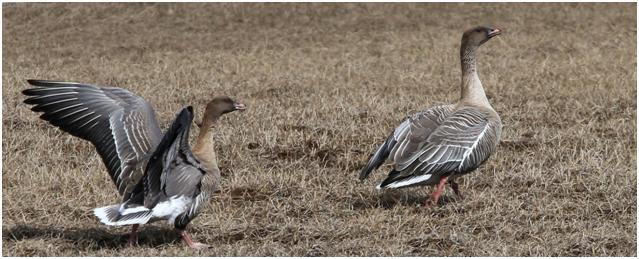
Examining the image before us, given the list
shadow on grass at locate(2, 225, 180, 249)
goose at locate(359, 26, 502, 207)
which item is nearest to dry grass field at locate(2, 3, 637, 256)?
shadow on grass at locate(2, 225, 180, 249)

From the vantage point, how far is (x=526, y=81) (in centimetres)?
1156

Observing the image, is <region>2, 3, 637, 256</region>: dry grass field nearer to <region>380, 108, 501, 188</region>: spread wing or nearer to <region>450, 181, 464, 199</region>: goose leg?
<region>450, 181, 464, 199</region>: goose leg

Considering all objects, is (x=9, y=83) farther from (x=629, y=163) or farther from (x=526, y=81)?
(x=629, y=163)

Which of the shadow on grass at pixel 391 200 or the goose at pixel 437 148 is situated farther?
the shadow on grass at pixel 391 200

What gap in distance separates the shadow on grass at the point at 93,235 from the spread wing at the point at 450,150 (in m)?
1.51

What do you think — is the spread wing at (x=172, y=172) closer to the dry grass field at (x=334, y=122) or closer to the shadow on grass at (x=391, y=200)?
the dry grass field at (x=334, y=122)

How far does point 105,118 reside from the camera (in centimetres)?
638

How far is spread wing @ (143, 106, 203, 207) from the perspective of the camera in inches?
212

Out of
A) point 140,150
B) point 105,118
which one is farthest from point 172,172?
point 105,118

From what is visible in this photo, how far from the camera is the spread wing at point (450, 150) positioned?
664 centimetres

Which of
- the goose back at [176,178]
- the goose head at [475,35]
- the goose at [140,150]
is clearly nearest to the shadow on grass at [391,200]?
the goose at [140,150]

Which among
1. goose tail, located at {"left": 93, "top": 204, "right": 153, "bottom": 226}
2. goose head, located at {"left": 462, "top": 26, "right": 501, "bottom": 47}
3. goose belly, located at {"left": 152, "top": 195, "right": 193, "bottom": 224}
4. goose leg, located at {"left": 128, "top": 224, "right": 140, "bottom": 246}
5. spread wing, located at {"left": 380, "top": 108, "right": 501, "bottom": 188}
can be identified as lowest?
spread wing, located at {"left": 380, "top": 108, "right": 501, "bottom": 188}

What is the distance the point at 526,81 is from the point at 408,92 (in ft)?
5.17

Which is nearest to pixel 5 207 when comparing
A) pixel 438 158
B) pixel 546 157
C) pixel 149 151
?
pixel 149 151
